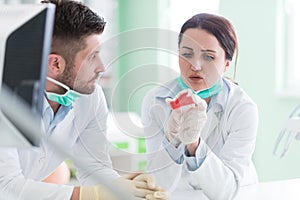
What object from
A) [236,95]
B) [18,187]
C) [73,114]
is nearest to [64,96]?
[73,114]

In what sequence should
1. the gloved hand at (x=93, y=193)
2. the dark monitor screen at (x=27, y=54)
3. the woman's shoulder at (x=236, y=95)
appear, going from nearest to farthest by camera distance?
the dark monitor screen at (x=27, y=54), the gloved hand at (x=93, y=193), the woman's shoulder at (x=236, y=95)

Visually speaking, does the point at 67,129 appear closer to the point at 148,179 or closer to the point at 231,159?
the point at 148,179

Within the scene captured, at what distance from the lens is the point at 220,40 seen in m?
0.75

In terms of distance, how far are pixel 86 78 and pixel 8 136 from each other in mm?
226

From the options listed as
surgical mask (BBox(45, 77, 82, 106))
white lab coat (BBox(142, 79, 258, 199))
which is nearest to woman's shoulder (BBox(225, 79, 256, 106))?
white lab coat (BBox(142, 79, 258, 199))

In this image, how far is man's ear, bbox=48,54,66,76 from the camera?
0.72 metres

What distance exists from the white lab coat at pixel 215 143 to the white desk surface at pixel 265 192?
0.01 m

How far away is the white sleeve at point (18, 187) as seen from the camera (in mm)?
679

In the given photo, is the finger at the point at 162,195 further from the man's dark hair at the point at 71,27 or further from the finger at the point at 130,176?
the man's dark hair at the point at 71,27

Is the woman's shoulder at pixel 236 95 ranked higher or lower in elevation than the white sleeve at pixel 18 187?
higher

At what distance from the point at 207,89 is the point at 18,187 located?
31 centimetres

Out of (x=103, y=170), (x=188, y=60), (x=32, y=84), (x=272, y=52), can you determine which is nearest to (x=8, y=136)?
(x=32, y=84)

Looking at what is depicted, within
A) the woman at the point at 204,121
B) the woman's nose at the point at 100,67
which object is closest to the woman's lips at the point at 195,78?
the woman at the point at 204,121

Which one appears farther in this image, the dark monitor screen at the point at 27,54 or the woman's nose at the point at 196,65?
the woman's nose at the point at 196,65
